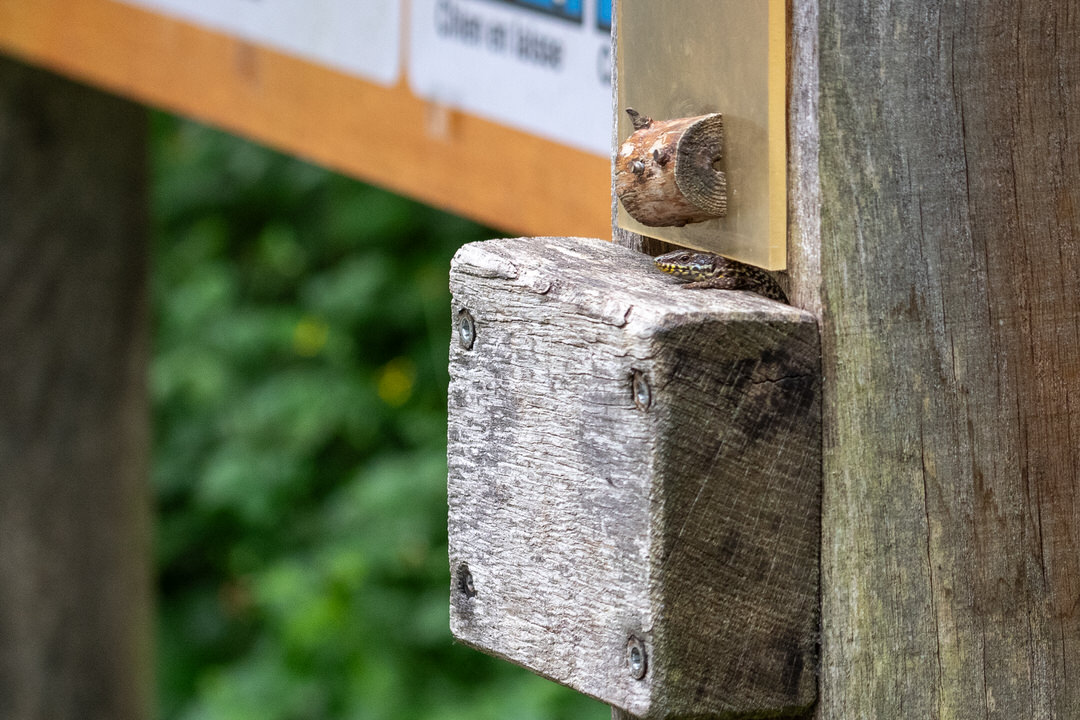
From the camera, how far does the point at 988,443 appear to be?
0.91m

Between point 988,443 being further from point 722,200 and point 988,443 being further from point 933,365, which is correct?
point 722,200

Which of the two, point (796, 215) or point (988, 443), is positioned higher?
point (796, 215)

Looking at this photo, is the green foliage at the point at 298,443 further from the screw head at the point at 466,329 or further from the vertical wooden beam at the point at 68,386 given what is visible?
the screw head at the point at 466,329

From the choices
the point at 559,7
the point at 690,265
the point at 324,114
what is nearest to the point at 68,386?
the point at 324,114

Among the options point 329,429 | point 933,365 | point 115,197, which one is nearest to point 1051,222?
point 933,365

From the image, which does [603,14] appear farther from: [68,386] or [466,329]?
[68,386]

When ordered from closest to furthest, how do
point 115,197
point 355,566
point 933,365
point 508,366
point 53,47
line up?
1. point 933,365
2. point 508,366
3. point 53,47
4. point 115,197
5. point 355,566

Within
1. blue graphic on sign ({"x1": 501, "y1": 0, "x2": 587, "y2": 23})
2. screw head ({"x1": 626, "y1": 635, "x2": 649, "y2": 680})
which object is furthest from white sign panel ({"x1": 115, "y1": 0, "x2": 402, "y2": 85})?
screw head ({"x1": 626, "y1": 635, "x2": 649, "y2": 680})

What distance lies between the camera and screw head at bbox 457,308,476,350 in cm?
104

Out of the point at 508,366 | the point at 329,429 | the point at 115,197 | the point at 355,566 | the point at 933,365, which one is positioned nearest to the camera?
the point at 933,365

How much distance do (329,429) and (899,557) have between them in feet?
14.5

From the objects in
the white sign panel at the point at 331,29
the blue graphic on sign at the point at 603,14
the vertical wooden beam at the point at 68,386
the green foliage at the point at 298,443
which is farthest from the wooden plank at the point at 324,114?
the green foliage at the point at 298,443

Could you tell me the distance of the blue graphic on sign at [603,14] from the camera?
1.71 metres

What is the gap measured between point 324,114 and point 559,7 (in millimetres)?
579
